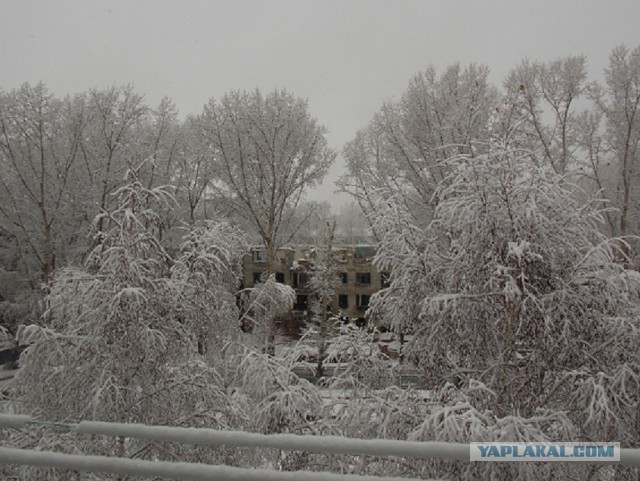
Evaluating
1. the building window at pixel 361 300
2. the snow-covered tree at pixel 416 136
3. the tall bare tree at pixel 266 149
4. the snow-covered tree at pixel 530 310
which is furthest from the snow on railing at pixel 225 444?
the building window at pixel 361 300

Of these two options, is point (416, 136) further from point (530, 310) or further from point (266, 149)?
point (530, 310)

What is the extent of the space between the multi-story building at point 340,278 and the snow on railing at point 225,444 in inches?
895

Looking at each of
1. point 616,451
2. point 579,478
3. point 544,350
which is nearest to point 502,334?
point 544,350

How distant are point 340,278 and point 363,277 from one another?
4.65 feet

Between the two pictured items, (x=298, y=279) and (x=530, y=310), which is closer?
(x=530, y=310)

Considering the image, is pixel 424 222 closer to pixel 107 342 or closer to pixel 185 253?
pixel 185 253

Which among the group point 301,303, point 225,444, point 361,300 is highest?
point 225,444

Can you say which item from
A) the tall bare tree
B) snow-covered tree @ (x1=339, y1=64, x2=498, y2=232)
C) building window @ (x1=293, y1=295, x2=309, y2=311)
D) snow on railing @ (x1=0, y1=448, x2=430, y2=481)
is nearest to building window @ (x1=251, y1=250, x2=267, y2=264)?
building window @ (x1=293, y1=295, x2=309, y2=311)

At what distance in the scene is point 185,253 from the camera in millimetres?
6152

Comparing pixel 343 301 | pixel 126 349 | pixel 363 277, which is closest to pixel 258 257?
pixel 343 301

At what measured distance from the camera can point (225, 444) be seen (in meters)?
1.58

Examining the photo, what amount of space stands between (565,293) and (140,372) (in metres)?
4.54

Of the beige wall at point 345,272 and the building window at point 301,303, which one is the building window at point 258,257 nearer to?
the beige wall at point 345,272

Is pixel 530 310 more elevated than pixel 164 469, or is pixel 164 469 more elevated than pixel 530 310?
pixel 530 310
